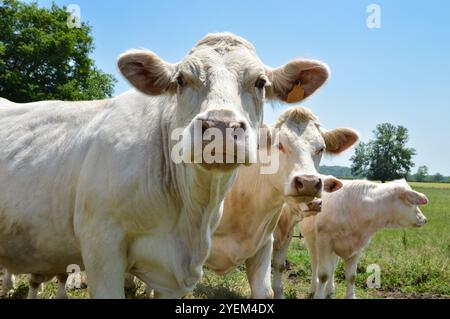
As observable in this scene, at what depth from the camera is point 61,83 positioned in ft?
83.9

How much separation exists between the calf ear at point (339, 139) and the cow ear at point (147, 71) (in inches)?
127

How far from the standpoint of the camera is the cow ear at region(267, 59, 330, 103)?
3654mm

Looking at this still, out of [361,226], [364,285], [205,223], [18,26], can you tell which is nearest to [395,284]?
[364,285]

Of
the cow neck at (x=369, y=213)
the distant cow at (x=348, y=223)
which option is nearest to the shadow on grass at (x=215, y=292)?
the distant cow at (x=348, y=223)

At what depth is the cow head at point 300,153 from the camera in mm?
4895

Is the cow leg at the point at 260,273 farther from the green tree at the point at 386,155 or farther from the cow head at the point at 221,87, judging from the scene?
the green tree at the point at 386,155

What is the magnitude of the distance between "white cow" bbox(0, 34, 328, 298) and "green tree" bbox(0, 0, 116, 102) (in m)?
20.6

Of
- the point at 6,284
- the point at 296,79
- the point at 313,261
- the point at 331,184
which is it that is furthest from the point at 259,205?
the point at 6,284

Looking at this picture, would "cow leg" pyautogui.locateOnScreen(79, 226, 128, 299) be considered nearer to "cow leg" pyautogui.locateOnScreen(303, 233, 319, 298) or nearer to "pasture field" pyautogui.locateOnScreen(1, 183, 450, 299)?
"pasture field" pyautogui.locateOnScreen(1, 183, 450, 299)

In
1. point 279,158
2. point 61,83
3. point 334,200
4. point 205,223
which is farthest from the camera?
point 61,83

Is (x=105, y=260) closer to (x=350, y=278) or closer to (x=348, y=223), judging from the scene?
(x=350, y=278)

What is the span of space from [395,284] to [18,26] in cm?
2455

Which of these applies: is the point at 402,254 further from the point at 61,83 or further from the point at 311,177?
the point at 61,83

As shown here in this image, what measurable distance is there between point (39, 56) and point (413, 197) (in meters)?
21.8
